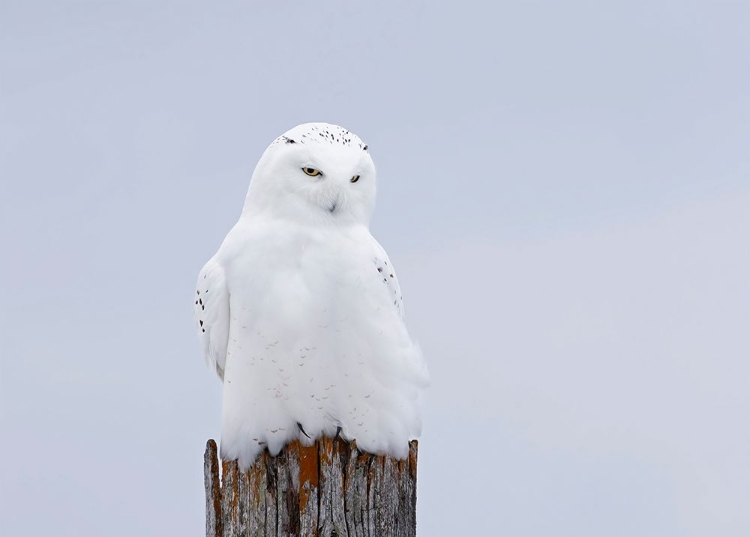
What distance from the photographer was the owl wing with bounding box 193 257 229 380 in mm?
4859

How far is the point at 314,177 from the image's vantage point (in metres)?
4.60

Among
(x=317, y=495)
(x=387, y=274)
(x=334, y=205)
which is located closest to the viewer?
(x=317, y=495)

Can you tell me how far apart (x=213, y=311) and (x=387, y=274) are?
943 mm

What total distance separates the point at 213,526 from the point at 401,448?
104 centimetres

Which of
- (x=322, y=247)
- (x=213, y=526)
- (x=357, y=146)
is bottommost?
(x=213, y=526)

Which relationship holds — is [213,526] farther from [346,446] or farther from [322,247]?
[322,247]

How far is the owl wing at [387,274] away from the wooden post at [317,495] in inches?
31.1

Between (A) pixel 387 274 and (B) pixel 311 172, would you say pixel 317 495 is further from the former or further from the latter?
(B) pixel 311 172

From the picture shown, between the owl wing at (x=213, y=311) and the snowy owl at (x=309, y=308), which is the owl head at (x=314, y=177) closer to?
the snowy owl at (x=309, y=308)

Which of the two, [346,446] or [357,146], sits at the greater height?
[357,146]

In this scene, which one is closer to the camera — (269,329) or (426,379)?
(269,329)

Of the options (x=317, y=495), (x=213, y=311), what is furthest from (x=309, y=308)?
(x=317, y=495)

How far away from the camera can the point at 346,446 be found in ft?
15.6

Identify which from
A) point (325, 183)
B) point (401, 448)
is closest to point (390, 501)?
point (401, 448)
